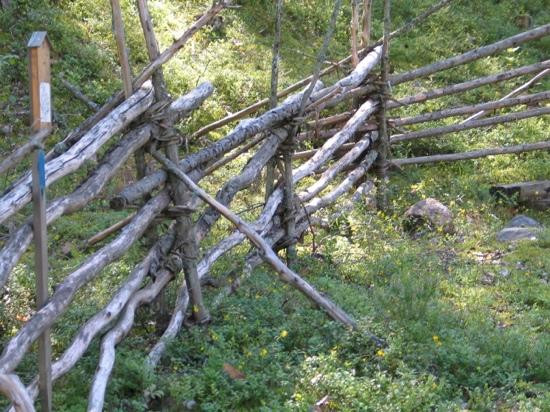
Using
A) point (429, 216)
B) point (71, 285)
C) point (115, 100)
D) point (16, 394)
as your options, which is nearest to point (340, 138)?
point (429, 216)

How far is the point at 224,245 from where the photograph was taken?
17.8 feet

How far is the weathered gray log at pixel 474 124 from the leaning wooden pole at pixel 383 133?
391 mm

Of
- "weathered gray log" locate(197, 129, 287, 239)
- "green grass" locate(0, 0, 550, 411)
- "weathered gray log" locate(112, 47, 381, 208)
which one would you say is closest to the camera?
"green grass" locate(0, 0, 550, 411)

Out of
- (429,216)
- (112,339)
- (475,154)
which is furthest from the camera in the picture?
(475,154)

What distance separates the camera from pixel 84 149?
3945 mm

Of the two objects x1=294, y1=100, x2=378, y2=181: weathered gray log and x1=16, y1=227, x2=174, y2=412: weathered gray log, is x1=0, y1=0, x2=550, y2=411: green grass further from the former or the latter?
x1=294, y1=100, x2=378, y2=181: weathered gray log

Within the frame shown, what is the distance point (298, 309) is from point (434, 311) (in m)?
0.91

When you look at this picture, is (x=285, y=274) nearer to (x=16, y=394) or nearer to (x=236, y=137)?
(x=236, y=137)

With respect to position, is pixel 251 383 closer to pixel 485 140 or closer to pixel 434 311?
pixel 434 311

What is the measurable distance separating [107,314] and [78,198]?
652 millimetres

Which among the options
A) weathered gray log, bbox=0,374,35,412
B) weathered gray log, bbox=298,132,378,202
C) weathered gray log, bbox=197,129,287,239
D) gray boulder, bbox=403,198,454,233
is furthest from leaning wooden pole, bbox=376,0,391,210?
weathered gray log, bbox=0,374,35,412

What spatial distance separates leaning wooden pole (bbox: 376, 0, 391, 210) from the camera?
7.75m

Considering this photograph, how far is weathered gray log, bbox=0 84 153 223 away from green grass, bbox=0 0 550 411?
1.01 m

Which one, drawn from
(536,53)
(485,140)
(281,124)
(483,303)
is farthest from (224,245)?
(536,53)
